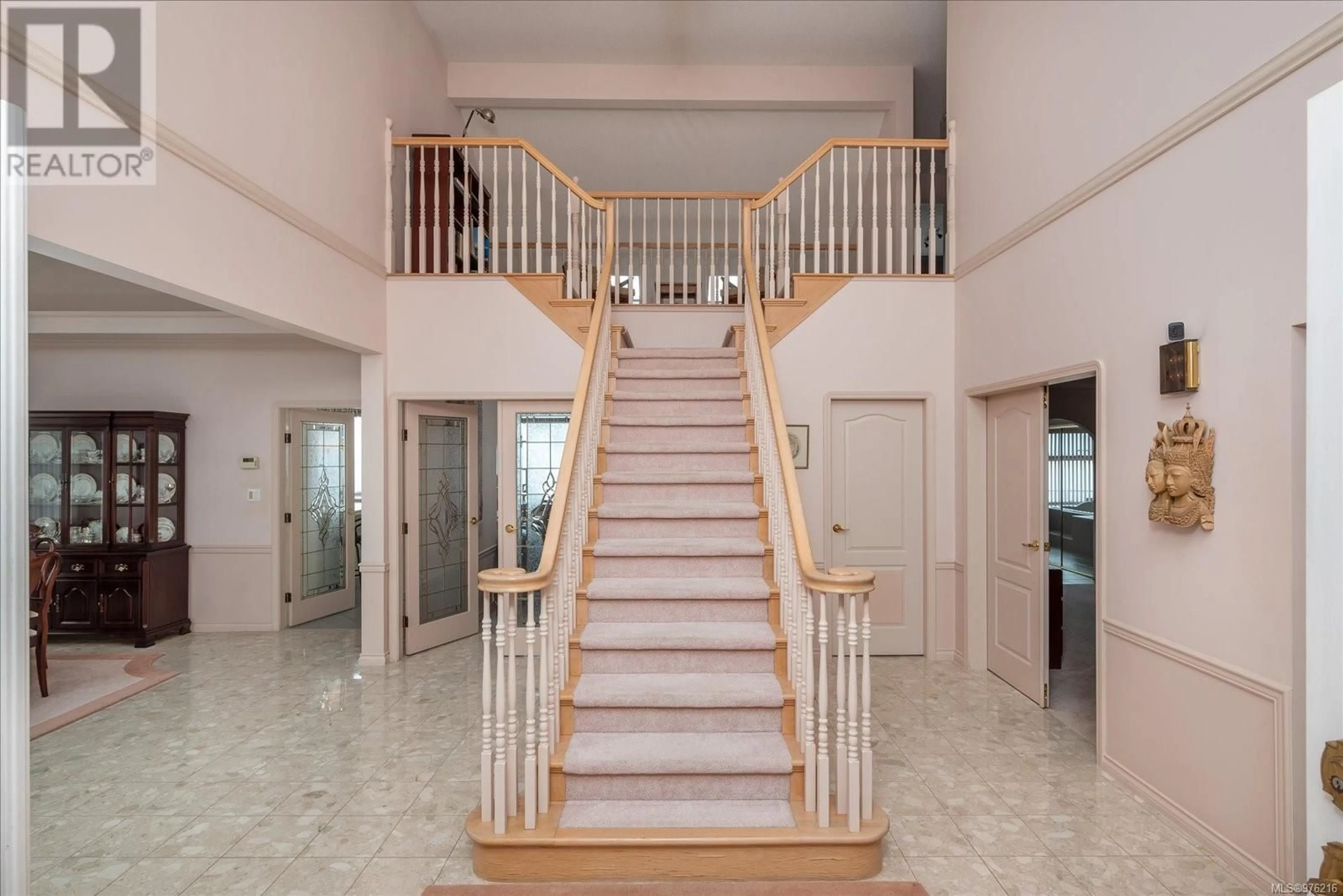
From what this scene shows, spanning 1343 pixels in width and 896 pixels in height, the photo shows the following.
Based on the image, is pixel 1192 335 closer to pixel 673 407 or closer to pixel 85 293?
pixel 673 407

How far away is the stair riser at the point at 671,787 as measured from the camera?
106 inches

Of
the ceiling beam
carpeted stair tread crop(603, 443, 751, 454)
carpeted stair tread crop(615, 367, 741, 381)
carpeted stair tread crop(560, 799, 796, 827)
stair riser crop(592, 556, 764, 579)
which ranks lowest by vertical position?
carpeted stair tread crop(560, 799, 796, 827)

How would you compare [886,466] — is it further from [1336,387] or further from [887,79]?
[887,79]

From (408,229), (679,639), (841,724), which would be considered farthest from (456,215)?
(841,724)

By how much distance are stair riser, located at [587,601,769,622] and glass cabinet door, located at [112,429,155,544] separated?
4.85 meters

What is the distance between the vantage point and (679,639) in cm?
313

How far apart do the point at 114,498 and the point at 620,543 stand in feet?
16.0

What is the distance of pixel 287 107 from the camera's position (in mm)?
3910

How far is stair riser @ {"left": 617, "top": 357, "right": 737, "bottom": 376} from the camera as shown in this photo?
5238mm

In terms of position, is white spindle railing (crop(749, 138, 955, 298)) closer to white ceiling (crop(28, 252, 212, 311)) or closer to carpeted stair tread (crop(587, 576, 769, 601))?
carpeted stair tread (crop(587, 576, 769, 601))

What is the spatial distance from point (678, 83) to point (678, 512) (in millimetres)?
5071

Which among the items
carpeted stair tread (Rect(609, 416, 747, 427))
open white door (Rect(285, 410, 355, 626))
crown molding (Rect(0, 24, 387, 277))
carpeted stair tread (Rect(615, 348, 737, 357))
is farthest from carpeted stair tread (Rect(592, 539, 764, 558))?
open white door (Rect(285, 410, 355, 626))

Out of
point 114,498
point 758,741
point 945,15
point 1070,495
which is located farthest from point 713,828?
point 1070,495

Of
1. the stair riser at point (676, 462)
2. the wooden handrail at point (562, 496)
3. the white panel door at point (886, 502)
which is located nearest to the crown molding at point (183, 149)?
the wooden handrail at point (562, 496)
